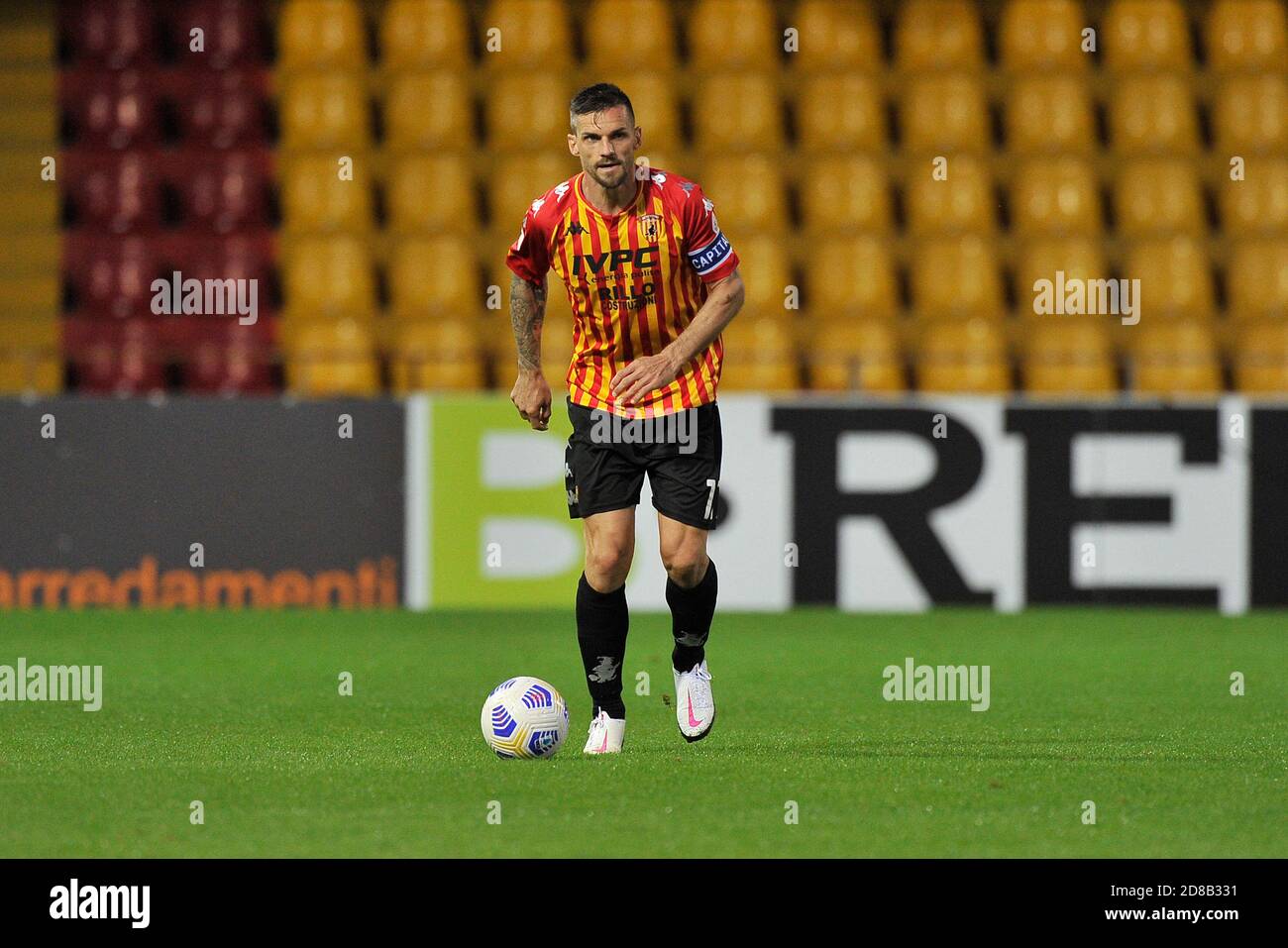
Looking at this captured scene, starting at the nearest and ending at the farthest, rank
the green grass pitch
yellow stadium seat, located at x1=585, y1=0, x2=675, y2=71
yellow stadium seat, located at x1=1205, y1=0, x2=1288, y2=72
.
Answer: the green grass pitch, yellow stadium seat, located at x1=585, y1=0, x2=675, y2=71, yellow stadium seat, located at x1=1205, y1=0, x2=1288, y2=72

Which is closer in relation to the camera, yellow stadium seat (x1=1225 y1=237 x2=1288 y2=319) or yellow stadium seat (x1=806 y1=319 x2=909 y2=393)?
yellow stadium seat (x1=806 y1=319 x2=909 y2=393)

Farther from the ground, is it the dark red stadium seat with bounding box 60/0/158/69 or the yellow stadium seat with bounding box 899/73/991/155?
the dark red stadium seat with bounding box 60/0/158/69

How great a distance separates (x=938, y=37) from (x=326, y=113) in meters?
4.92

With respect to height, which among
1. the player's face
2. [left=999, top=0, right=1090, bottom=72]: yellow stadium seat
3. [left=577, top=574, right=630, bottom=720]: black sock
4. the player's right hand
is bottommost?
[left=577, top=574, right=630, bottom=720]: black sock

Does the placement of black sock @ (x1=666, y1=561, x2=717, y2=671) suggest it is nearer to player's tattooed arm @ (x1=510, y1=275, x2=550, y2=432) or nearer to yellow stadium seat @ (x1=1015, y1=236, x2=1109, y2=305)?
player's tattooed arm @ (x1=510, y1=275, x2=550, y2=432)

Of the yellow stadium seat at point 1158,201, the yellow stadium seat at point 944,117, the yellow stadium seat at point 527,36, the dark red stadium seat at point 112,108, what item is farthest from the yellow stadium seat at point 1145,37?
the dark red stadium seat at point 112,108

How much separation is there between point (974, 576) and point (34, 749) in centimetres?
712

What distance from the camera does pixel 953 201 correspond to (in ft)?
52.4

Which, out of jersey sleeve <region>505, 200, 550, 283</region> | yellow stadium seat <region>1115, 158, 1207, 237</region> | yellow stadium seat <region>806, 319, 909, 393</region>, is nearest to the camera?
jersey sleeve <region>505, 200, 550, 283</region>

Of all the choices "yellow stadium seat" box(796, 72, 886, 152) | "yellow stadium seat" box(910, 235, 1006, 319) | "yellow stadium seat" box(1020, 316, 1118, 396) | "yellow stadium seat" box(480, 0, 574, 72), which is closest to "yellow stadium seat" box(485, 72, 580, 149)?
"yellow stadium seat" box(480, 0, 574, 72)

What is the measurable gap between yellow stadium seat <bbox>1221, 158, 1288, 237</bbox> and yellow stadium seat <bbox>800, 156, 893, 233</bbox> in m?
2.63

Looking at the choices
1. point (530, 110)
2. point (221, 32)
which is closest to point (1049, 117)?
point (530, 110)

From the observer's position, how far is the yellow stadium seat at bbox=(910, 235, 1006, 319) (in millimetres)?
15375

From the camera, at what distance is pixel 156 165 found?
52.5ft
